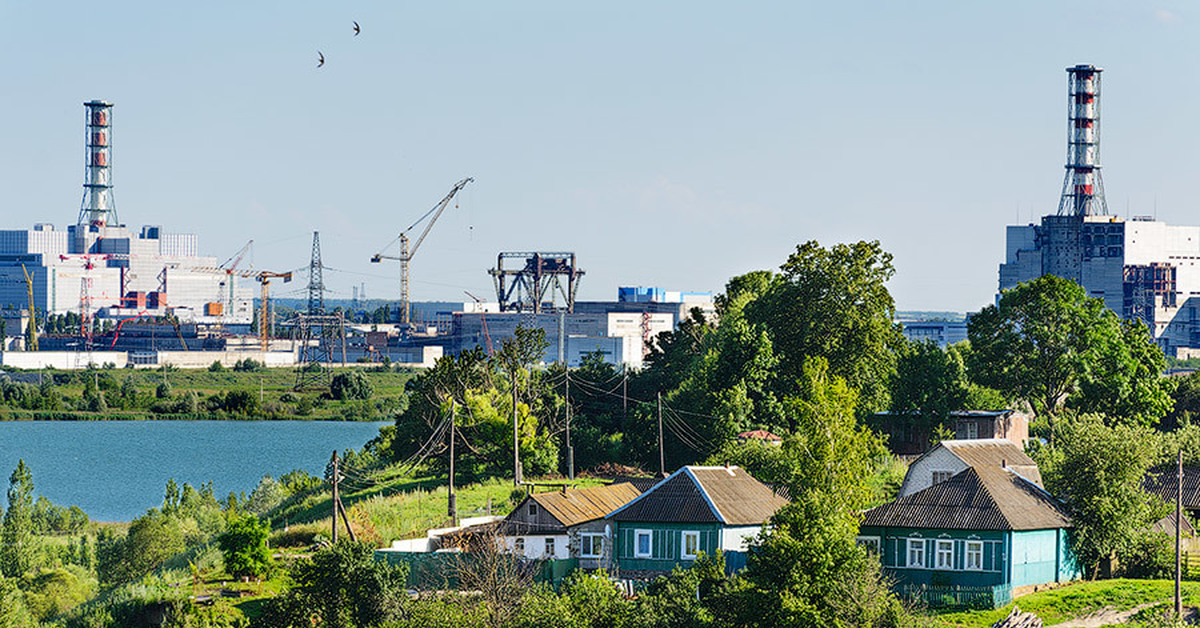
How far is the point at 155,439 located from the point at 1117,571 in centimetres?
9514

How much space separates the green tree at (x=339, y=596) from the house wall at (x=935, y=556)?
490 inches

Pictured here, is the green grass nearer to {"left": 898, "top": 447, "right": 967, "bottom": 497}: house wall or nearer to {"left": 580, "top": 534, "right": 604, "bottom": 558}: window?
{"left": 580, "top": 534, "right": 604, "bottom": 558}: window

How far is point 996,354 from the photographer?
64.8 metres

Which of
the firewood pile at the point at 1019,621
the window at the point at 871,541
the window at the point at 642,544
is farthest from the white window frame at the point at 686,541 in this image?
the firewood pile at the point at 1019,621

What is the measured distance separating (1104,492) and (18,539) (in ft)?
127

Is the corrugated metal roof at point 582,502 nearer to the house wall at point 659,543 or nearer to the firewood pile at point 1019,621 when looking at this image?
the house wall at point 659,543

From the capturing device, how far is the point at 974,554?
39219 millimetres

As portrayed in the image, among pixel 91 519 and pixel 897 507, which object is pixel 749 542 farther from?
pixel 91 519

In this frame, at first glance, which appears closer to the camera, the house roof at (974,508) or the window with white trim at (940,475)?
the house roof at (974,508)

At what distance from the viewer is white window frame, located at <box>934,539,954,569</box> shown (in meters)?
39.5

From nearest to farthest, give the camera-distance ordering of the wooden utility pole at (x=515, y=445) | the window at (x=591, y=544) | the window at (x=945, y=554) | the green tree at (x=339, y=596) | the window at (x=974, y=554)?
the green tree at (x=339, y=596), the window at (x=974, y=554), the window at (x=945, y=554), the window at (x=591, y=544), the wooden utility pole at (x=515, y=445)

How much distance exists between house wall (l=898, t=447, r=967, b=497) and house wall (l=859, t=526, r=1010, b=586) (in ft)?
29.6

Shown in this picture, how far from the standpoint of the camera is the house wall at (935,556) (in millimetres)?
38969

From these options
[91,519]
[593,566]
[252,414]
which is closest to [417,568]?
[593,566]
